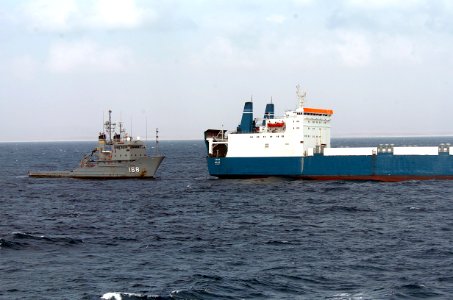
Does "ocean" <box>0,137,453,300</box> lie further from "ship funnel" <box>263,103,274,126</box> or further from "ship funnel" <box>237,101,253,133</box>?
"ship funnel" <box>263,103,274,126</box>

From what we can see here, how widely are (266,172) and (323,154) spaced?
22.8 feet

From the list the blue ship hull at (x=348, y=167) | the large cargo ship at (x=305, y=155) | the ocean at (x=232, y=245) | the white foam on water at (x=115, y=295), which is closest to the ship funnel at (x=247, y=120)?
the large cargo ship at (x=305, y=155)

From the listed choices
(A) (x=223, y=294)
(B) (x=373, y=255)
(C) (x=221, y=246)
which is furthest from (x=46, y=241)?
(B) (x=373, y=255)

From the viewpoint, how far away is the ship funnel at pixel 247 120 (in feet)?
231

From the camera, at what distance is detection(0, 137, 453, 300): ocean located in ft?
79.3

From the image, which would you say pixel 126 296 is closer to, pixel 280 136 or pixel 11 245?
pixel 11 245

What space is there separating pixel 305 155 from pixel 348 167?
5.16 m

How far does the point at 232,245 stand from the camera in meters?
32.8

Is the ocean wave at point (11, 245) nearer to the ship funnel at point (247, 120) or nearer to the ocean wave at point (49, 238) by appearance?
the ocean wave at point (49, 238)

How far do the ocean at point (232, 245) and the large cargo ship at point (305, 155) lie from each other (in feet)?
18.2

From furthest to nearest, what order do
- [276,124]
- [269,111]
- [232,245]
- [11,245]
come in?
[269,111]
[276,124]
[11,245]
[232,245]

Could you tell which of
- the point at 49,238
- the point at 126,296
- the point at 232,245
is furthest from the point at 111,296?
the point at 49,238

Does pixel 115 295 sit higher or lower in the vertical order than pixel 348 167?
lower

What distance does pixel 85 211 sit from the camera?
47812mm
